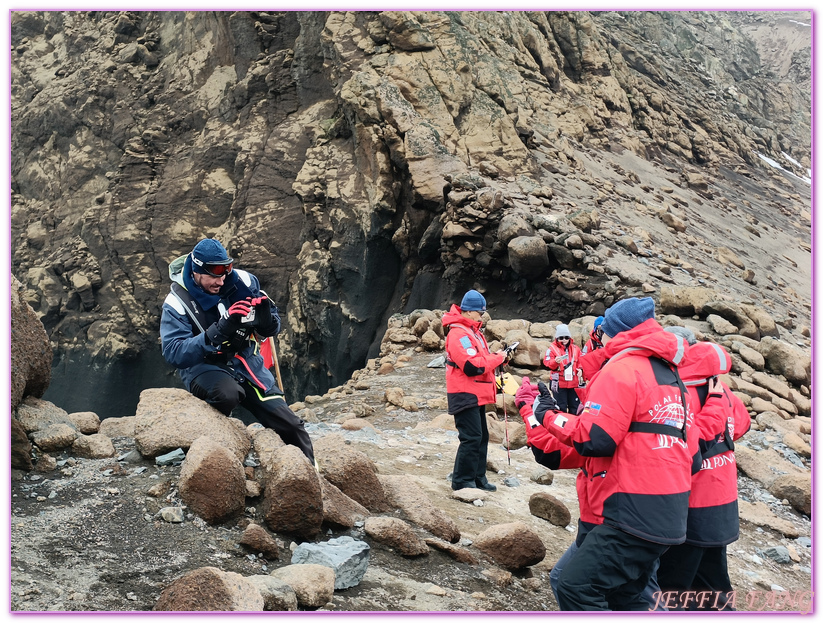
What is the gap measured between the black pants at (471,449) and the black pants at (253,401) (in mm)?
2003

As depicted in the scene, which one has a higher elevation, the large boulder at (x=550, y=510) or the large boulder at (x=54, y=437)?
the large boulder at (x=54, y=437)

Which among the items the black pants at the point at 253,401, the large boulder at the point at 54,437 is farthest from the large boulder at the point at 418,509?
the large boulder at the point at 54,437

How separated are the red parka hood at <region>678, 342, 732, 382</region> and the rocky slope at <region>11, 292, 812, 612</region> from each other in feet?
5.55

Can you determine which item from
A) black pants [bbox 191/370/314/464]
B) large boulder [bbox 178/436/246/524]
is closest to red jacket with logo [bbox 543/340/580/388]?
black pants [bbox 191/370/314/464]

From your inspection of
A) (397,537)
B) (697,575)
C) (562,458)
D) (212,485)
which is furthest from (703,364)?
(212,485)

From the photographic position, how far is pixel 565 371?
840cm

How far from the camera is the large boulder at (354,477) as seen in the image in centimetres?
516

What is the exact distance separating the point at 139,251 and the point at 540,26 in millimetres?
18354

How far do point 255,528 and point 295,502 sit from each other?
0.32 meters

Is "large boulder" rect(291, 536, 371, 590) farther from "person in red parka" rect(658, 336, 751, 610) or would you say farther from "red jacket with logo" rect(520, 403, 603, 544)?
"person in red parka" rect(658, 336, 751, 610)

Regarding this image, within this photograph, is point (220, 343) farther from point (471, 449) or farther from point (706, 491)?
point (706, 491)

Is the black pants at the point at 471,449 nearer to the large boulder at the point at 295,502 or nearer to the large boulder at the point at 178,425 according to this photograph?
the large boulder at the point at 178,425

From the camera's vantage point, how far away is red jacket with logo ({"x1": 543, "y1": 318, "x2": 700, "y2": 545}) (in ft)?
10.8

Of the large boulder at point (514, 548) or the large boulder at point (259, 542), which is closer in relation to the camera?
the large boulder at point (259, 542)
